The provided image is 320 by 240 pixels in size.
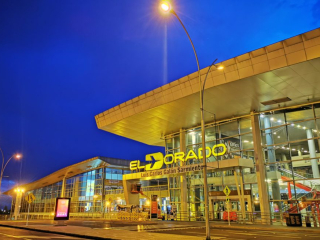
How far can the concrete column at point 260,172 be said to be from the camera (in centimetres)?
2641

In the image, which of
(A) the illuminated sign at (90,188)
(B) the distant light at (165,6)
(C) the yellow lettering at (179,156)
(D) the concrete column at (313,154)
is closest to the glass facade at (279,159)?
(D) the concrete column at (313,154)

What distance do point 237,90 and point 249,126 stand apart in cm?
756

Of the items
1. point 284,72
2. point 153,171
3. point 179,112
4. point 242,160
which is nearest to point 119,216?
point 153,171

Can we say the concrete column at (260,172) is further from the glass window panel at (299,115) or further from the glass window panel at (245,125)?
the glass window panel at (299,115)

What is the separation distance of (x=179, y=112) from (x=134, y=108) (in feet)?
16.0

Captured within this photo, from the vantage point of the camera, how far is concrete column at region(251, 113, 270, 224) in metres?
26.4

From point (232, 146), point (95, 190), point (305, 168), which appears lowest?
point (95, 190)

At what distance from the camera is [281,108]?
1091 inches

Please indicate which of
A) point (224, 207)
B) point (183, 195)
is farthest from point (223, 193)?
point (183, 195)

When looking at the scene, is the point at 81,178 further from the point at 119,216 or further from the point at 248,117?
the point at 248,117

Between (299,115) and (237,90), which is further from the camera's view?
(299,115)

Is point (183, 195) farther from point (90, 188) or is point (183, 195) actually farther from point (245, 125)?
point (90, 188)

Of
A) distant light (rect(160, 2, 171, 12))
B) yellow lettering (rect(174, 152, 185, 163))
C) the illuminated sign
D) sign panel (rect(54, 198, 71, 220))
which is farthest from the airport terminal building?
the illuminated sign

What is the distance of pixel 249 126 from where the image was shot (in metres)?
30.8
